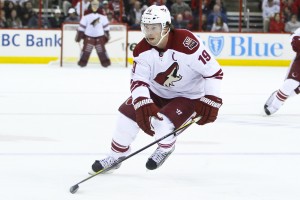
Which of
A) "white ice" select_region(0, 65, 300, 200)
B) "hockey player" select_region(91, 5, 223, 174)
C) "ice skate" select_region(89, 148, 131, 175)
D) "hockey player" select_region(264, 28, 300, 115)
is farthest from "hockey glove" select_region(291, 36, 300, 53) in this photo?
"ice skate" select_region(89, 148, 131, 175)

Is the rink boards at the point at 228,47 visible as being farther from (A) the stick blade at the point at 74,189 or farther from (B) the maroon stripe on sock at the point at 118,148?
(A) the stick blade at the point at 74,189

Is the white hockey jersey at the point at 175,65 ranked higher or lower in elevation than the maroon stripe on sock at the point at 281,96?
higher

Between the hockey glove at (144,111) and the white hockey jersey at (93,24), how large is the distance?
356 inches

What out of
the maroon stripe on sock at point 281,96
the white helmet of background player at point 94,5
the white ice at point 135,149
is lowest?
the white ice at point 135,149

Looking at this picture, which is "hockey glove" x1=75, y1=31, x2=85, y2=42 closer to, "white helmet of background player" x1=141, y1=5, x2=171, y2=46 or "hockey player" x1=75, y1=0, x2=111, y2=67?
"hockey player" x1=75, y1=0, x2=111, y2=67

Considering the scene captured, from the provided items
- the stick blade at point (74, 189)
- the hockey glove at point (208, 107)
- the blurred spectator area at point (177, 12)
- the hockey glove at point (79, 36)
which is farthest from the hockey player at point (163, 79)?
the blurred spectator area at point (177, 12)

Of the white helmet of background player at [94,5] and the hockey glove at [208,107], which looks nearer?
the hockey glove at [208,107]

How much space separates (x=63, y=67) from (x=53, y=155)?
823cm

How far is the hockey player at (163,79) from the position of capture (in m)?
3.82

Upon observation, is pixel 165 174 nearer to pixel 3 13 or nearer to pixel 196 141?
pixel 196 141

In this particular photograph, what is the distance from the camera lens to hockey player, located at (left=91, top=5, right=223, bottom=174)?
3.82m

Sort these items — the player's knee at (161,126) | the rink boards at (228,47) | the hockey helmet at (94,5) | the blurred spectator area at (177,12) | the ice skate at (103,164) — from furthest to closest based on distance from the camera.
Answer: the blurred spectator area at (177,12) → the rink boards at (228,47) → the hockey helmet at (94,5) → the ice skate at (103,164) → the player's knee at (161,126)

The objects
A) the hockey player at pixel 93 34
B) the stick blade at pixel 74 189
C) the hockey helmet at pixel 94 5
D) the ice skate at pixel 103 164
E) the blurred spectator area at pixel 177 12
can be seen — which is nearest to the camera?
the stick blade at pixel 74 189

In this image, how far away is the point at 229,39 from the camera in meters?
13.8
